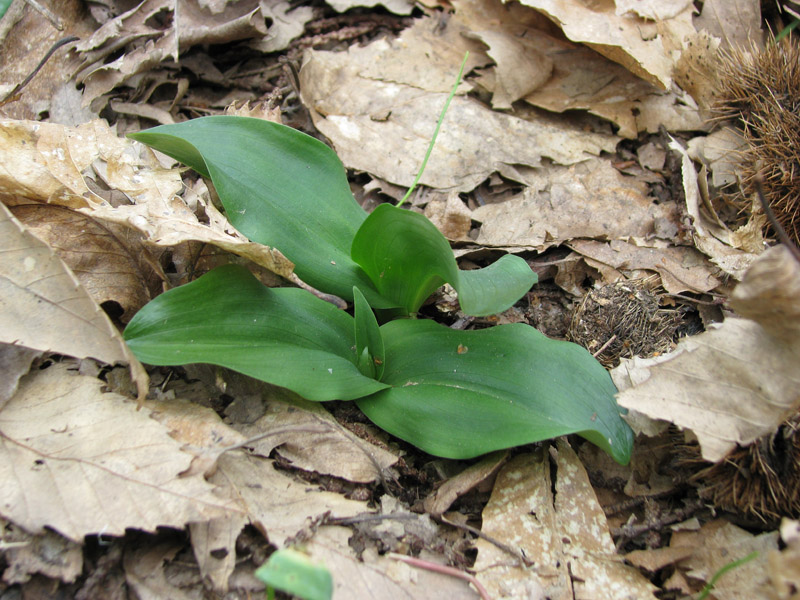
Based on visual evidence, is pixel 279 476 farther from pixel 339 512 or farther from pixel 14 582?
pixel 14 582

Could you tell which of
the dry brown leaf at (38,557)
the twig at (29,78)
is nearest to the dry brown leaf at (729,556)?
the dry brown leaf at (38,557)

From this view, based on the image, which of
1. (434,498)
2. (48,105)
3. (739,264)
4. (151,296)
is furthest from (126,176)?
(739,264)

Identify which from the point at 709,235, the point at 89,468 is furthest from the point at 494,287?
the point at 709,235

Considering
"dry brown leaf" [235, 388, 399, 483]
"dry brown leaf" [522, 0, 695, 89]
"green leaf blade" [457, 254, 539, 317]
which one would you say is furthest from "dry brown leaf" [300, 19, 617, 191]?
"dry brown leaf" [235, 388, 399, 483]

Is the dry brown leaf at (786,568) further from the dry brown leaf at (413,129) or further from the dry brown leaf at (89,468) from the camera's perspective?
the dry brown leaf at (413,129)

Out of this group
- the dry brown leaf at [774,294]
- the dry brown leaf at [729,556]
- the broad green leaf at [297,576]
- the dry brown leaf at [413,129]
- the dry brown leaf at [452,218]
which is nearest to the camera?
the broad green leaf at [297,576]

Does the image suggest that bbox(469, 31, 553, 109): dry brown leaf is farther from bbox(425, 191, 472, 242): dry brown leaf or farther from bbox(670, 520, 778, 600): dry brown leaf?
bbox(670, 520, 778, 600): dry brown leaf
